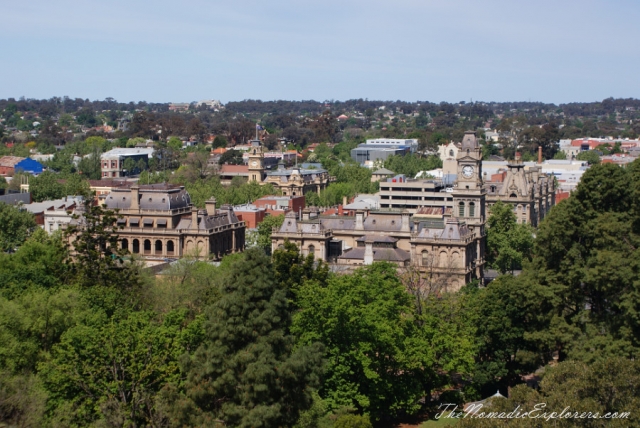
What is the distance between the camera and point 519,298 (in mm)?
51125

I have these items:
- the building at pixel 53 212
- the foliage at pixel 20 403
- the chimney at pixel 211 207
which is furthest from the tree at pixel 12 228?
the foliage at pixel 20 403

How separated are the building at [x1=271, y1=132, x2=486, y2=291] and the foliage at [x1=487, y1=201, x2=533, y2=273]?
2.06m

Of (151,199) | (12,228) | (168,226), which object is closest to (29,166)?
→ (12,228)

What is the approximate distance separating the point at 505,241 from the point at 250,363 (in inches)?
1963

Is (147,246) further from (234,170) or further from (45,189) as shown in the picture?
(234,170)

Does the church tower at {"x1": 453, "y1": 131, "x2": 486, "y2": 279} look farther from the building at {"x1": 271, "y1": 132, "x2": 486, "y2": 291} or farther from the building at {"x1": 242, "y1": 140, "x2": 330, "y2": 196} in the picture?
the building at {"x1": 242, "y1": 140, "x2": 330, "y2": 196}

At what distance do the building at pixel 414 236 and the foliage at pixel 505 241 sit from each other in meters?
2.06

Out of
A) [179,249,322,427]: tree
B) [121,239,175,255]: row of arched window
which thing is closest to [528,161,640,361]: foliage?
[179,249,322,427]: tree

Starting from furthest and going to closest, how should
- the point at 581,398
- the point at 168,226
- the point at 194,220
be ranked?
the point at 168,226, the point at 194,220, the point at 581,398

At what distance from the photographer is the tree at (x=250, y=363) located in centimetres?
3441

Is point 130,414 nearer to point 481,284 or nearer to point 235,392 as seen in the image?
point 235,392

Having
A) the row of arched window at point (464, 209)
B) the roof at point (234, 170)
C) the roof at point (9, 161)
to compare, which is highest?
the roof at point (9, 161)

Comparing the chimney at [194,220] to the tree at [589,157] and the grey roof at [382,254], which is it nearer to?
the grey roof at [382,254]

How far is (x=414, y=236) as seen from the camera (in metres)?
72.9
